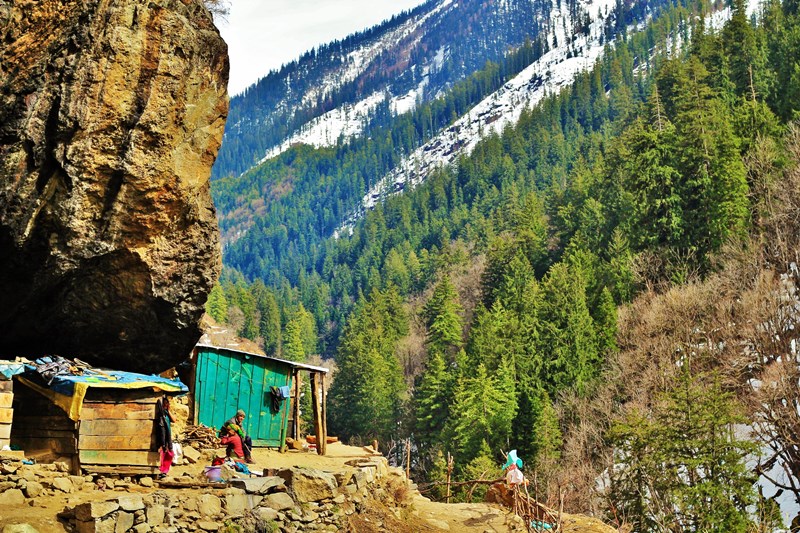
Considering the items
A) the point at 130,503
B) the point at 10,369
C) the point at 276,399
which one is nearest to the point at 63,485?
the point at 130,503

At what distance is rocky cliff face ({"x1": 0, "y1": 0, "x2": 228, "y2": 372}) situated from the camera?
16094 mm

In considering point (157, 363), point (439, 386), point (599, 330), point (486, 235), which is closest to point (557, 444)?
point (599, 330)

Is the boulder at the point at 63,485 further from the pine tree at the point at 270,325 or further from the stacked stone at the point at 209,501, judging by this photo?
the pine tree at the point at 270,325

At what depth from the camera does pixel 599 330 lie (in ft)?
176

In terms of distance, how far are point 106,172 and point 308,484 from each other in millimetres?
6727

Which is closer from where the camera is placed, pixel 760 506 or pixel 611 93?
pixel 760 506

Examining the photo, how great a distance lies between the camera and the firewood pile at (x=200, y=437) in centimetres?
2152

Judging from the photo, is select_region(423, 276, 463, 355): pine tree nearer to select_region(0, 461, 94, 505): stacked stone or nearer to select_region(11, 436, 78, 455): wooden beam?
select_region(11, 436, 78, 455): wooden beam

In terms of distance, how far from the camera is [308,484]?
55.3 feet

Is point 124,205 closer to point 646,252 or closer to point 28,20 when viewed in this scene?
point 28,20

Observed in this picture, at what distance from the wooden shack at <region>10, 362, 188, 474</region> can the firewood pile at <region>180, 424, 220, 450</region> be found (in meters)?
4.30

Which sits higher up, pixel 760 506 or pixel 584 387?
pixel 584 387

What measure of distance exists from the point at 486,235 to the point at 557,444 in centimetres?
6059

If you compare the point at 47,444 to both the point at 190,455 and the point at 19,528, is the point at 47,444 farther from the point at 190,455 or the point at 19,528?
the point at 19,528
